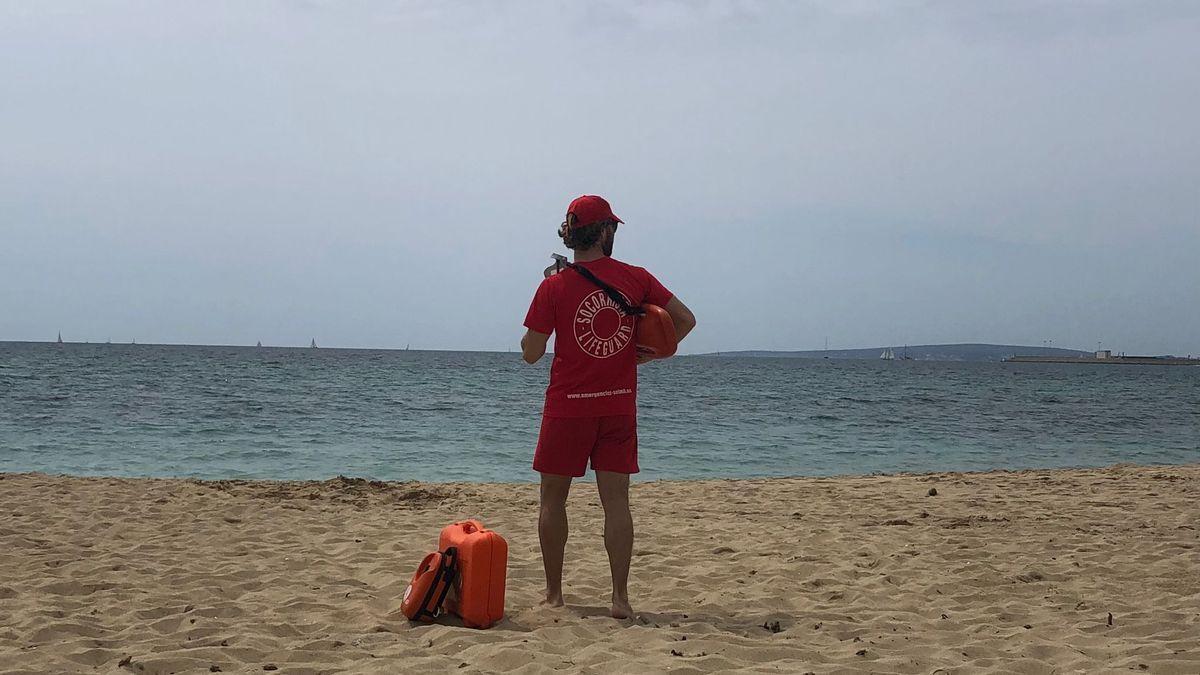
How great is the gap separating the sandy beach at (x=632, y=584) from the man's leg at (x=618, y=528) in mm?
173

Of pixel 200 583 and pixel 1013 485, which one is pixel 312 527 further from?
pixel 1013 485

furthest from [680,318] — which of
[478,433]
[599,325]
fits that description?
[478,433]

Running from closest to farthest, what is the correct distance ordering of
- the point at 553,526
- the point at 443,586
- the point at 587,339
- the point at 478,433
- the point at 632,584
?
the point at 587,339 < the point at 443,586 < the point at 553,526 < the point at 632,584 < the point at 478,433

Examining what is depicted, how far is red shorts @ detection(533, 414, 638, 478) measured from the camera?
163 inches

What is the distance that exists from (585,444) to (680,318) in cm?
75

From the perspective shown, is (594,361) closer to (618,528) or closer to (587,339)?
(587,339)

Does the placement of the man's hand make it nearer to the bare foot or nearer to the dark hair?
the dark hair

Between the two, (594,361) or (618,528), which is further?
(618,528)

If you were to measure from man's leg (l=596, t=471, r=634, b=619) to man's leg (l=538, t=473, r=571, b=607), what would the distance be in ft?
0.65

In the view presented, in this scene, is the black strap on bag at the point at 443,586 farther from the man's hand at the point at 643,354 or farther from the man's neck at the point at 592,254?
the man's neck at the point at 592,254

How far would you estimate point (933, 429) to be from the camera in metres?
21.7

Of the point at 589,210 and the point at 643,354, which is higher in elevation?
the point at 589,210

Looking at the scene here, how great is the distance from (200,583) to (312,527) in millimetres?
1811

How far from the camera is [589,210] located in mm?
4156
